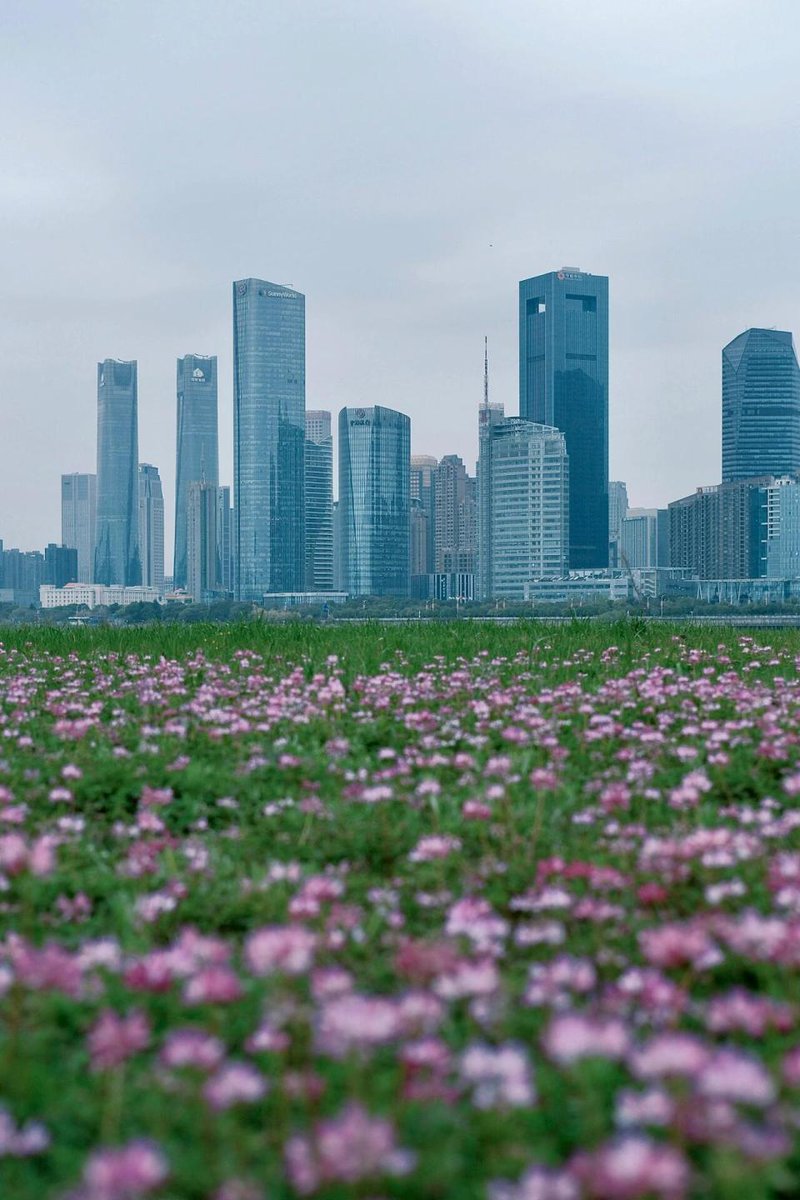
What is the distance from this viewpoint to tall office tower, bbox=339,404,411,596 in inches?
6658

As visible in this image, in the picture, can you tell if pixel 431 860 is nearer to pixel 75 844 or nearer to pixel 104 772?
pixel 75 844

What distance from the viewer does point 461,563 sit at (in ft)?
624

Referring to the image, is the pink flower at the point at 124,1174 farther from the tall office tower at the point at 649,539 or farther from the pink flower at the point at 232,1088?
the tall office tower at the point at 649,539

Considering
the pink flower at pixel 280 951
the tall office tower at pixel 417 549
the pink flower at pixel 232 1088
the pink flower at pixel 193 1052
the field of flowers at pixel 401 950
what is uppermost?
the tall office tower at pixel 417 549

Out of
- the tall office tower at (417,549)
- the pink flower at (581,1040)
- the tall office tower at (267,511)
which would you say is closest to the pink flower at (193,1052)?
the pink flower at (581,1040)

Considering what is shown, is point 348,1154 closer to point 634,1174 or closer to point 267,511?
point 634,1174

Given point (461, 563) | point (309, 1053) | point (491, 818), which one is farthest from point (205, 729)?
point (461, 563)

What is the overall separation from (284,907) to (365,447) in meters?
174

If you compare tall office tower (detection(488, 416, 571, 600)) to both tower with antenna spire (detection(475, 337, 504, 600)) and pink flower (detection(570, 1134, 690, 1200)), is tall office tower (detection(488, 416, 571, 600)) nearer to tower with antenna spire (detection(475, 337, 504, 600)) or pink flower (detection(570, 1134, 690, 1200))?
tower with antenna spire (detection(475, 337, 504, 600))

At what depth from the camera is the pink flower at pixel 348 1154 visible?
1.27 m

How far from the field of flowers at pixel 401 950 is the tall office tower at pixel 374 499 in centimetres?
16173

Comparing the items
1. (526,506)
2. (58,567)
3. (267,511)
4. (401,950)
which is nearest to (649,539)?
(526,506)

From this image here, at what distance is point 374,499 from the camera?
17250cm

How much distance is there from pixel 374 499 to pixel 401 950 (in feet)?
562
